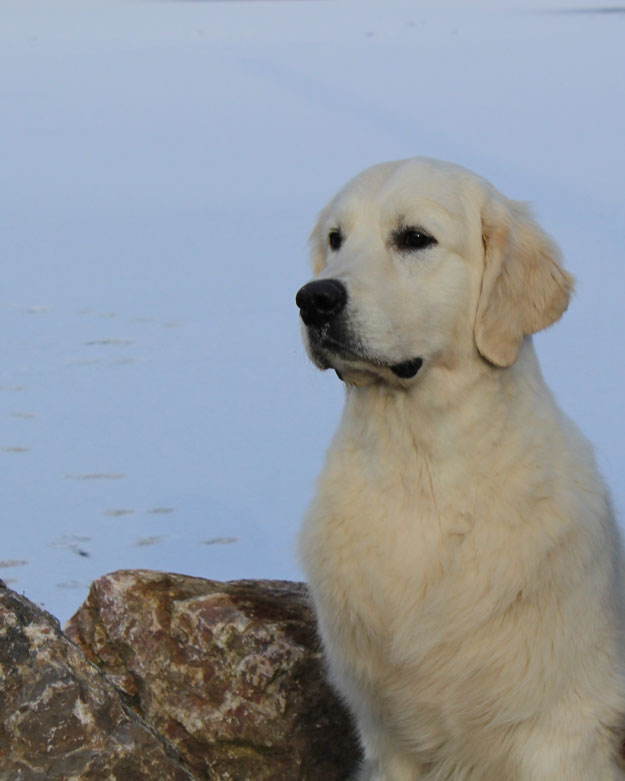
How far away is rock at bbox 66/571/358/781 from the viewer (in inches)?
160

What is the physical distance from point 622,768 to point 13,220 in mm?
8739

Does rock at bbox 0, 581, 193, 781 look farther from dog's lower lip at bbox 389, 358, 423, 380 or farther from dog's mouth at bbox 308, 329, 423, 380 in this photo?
dog's lower lip at bbox 389, 358, 423, 380

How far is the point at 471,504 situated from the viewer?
3.29 metres

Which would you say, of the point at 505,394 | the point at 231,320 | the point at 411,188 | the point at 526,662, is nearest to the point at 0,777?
the point at 526,662

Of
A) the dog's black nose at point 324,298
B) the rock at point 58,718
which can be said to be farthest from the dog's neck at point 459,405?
the rock at point 58,718

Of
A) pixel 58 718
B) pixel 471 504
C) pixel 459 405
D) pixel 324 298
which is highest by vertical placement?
pixel 324 298

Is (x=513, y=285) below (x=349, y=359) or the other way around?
the other way around

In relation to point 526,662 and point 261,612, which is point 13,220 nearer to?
point 261,612

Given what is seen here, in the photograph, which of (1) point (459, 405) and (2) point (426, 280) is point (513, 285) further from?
(1) point (459, 405)

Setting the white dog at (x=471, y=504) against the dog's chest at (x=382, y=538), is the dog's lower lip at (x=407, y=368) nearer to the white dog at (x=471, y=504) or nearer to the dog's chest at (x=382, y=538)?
the white dog at (x=471, y=504)

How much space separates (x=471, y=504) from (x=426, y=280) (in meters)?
0.58

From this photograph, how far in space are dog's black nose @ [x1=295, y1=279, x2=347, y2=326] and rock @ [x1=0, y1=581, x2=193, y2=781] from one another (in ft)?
3.38

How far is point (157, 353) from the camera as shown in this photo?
831 cm

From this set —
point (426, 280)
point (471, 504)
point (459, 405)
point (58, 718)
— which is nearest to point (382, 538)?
point (471, 504)
